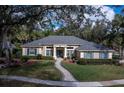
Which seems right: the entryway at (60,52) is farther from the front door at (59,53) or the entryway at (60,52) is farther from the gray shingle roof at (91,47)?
the gray shingle roof at (91,47)

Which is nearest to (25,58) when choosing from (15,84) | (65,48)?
(15,84)

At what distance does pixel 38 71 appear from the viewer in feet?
46.9

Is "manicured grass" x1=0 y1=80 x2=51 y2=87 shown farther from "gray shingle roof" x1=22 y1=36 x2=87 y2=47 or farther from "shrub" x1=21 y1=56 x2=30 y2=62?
"gray shingle roof" x1=22 y1=36 x2=87 y2=47

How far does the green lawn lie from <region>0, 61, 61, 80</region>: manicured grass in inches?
18.3

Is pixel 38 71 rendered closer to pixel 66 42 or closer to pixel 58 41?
pixel 58 41

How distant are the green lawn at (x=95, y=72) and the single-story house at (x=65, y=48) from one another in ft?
1.12

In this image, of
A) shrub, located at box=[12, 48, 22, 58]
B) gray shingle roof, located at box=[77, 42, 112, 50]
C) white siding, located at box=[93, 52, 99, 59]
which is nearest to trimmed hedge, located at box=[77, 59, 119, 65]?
white siding, located at box=[93, 52, 99, 59]

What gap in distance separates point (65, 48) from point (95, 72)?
4.20 ft

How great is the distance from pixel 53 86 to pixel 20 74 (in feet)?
3.99

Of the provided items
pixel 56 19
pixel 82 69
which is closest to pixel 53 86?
pixel 82 69

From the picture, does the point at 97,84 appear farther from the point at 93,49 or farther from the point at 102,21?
the point at 102,21

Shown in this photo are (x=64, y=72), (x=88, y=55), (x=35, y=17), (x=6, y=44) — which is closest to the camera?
(x=35, y=17)

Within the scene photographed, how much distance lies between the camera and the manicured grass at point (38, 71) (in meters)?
14.2

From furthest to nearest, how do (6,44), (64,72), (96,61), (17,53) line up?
(64,72), (96,61), (17,53), (6,44)
